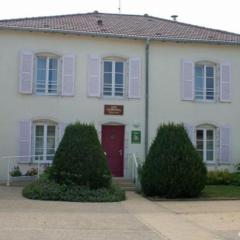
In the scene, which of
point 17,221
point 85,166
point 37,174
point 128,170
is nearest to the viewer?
point 17,221

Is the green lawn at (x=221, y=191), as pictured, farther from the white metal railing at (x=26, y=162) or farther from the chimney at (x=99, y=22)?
the chimney at (x=99, y=22)

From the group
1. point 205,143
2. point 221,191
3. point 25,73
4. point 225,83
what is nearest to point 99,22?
point 25,73

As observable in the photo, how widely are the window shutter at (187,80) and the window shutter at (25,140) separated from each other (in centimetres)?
678

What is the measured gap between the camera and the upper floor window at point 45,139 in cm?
2334

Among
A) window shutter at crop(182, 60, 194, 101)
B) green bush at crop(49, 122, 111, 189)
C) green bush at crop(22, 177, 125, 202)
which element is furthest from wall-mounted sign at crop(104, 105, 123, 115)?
green bush at crop(22, 177, 125, 202)

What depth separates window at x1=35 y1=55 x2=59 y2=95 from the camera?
23547 mm

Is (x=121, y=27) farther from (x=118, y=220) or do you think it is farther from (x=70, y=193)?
(x=118, y=220)

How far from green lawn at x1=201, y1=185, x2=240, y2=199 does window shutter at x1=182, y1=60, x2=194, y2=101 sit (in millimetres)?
4171

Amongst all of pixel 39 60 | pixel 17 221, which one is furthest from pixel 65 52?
pixel 17 221

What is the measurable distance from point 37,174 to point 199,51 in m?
8.91

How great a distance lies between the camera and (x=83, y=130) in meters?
18.7

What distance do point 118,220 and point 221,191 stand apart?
803cm

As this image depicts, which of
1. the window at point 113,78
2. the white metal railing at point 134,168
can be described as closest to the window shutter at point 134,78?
the window at point 113,78

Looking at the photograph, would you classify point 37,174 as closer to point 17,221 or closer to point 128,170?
point 128,170
